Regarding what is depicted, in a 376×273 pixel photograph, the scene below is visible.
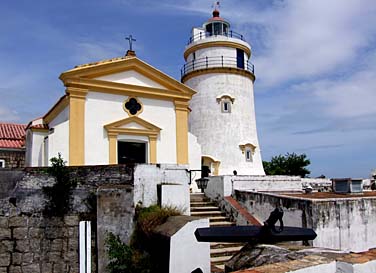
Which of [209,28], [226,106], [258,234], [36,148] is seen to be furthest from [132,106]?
[258,234]

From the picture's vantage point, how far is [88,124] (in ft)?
43.1

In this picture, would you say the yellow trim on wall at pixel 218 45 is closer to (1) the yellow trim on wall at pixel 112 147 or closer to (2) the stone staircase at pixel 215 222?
(1) the yellow trim on wall at pixel 112 147

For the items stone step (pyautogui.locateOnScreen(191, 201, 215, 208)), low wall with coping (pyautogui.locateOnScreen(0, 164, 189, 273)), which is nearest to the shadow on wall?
low wall with coping (pyautogui.locateOnScreen(0, 164, 189, 273))

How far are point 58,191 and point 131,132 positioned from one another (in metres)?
6.05

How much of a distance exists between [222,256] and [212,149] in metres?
11.5

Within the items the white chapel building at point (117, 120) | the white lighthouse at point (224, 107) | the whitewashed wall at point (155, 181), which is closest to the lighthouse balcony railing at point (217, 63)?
the white lighthouse at point (224, 107)

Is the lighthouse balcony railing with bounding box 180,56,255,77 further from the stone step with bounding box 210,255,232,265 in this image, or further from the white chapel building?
the stone step with bounding box 210,255,232,265

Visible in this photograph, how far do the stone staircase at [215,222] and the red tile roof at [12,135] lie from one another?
9.22m

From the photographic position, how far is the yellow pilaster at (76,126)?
12.7 metres

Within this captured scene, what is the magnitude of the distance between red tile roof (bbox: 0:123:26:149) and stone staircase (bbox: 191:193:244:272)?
9218 mm

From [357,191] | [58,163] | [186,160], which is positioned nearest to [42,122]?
[186,160]

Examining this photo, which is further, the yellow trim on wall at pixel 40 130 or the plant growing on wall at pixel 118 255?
the yellow trim on wall at pixel 40 130

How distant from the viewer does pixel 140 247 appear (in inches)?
293

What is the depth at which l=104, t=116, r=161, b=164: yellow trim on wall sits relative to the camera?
13359 mm
